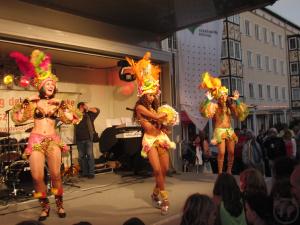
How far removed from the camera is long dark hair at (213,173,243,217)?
3.31m

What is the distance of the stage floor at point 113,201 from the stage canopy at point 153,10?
11.3 feet

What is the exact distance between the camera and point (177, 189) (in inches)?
303

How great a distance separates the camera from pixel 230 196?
3.35 meters

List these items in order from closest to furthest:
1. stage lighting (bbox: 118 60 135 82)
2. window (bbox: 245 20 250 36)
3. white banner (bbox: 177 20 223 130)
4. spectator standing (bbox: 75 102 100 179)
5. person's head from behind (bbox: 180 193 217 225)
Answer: person's head from behind (bbox: 180 193 217 225), spectator standing (bbox: 75 102 100 179), stage lighting (bbox: 118 60 135 82), white banner (bbox: 177 20 223 130), window (bbox: 245 20 250 36)

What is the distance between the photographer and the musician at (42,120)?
547 cm

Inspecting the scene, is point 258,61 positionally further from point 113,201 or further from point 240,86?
point 113,201

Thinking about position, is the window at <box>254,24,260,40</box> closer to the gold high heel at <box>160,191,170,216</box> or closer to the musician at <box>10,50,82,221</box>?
the gold high heel at <box>160,191,170,216</box>

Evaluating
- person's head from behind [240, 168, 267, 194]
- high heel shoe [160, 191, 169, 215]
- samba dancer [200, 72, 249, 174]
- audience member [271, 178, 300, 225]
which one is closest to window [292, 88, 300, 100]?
samba dancer [200, 72, 249, 174]

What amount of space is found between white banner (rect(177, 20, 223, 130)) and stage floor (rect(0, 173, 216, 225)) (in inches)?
74.3

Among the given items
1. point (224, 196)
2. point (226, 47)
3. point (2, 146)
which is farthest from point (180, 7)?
point (226, 47)

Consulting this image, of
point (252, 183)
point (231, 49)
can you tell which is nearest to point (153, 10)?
point (252, 183)

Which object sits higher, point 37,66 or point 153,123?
point 37,66

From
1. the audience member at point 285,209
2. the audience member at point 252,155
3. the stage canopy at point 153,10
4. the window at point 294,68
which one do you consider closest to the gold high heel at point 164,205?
the audience member at point 285,209

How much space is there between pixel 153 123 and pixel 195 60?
5125mm
